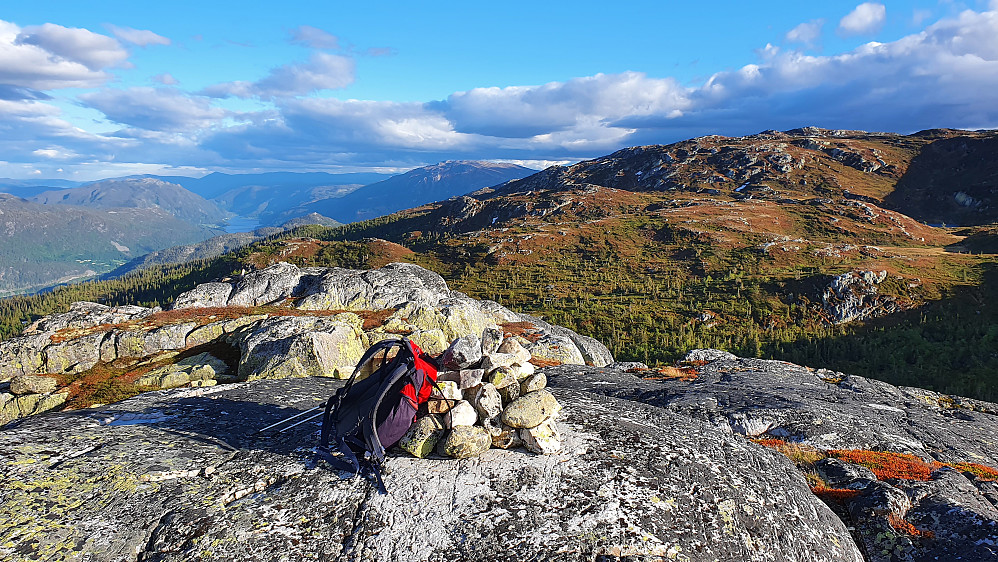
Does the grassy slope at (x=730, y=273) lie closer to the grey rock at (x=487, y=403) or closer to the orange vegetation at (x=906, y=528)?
A: the orange vegetation at (x=906, y=528)

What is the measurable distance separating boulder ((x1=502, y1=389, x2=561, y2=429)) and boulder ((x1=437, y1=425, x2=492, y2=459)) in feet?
2.53

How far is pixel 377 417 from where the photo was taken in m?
9.71

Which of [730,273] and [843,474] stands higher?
[843,474]

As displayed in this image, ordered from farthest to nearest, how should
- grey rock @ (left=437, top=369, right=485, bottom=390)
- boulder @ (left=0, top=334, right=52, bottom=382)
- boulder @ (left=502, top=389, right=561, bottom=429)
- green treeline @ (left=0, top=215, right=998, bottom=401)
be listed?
green treeline @ (left=0, top=215, right=998, bottom=401) → boulder @ (left=0, top=334, right=52, bottom=382) → grey rock @ (left=437, top=369, right=485, bottom=390) → boulder @ (left=502, top=389, right=561, bottom=429)

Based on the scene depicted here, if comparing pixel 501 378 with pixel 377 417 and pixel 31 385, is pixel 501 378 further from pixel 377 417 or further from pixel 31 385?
pixel 31 385

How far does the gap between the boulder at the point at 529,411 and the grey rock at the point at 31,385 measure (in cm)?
2469

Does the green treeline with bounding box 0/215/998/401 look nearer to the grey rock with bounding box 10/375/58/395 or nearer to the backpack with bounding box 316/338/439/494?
the backpack with bounding box 316/338/439/494

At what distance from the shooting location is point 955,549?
8727 mm

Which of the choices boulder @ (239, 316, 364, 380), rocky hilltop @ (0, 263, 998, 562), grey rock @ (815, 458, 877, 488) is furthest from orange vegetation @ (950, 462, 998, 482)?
boulder @ (239, 316, 364, 380)

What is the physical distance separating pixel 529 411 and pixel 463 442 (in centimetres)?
175

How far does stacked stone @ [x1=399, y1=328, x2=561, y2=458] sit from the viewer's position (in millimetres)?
9656

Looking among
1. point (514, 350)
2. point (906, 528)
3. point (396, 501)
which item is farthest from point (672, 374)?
point (396, 501)

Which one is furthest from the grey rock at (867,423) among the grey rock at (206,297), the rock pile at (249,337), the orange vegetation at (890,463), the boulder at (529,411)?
the grey rock at (206,297)

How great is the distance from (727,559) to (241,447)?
10763mm
